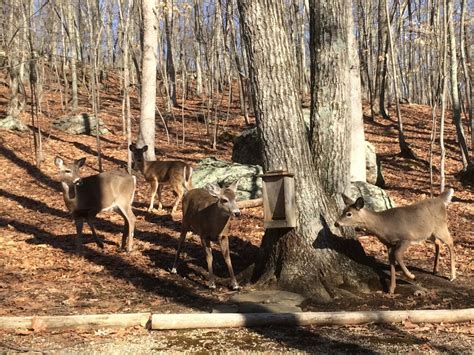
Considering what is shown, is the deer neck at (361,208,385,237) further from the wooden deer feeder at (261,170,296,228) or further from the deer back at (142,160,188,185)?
the deer back at (142,160,188,185)

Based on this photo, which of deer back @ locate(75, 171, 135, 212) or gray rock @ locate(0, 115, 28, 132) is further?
gray rock @ locate(0, 115, 28, 132)

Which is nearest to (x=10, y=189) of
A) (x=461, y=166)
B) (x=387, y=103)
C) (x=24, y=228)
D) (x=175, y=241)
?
(x=24, y=228)

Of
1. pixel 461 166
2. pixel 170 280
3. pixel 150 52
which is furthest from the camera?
pixel 461 166

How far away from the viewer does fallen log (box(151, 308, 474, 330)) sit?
18.0ft

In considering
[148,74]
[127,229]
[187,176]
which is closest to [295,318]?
[127,229]

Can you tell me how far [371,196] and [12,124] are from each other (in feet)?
47.7

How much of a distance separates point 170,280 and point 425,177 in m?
11.9

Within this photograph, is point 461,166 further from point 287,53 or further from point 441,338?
point 441,338

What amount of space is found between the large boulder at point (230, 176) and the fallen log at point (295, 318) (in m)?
6.86

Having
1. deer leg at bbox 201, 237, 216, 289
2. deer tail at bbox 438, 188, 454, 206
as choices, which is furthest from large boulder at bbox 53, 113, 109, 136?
deer tail at bbox 438, 188, 454, 206

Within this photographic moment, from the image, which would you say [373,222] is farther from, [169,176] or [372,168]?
[372,168]

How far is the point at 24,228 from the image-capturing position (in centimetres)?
1091

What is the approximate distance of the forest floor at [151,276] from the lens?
5.16 metres

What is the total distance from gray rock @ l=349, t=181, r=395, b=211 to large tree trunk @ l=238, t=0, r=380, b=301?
469cm
